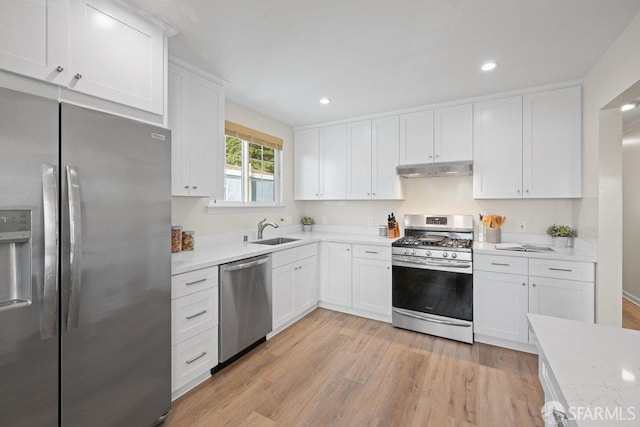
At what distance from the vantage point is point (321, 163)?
405cm

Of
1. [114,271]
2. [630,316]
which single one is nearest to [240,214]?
[114,271]

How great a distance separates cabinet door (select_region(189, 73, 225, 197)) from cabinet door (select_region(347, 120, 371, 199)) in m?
1.78

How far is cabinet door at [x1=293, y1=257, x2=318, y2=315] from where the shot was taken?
10.6 ft

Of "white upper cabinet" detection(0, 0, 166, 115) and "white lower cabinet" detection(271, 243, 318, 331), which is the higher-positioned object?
"white upper cabinet" detection(0, 0, 166, 115)

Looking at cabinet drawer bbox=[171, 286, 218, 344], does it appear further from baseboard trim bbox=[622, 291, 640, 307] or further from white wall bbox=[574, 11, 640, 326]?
baseboard trim bbox=[622, 291, 640, 307]

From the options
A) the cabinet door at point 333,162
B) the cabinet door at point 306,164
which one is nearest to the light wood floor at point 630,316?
the cabinet door at point 333,162

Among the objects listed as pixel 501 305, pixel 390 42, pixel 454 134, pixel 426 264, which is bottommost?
pixel 501 305

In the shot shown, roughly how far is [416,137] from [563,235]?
180 centimetres

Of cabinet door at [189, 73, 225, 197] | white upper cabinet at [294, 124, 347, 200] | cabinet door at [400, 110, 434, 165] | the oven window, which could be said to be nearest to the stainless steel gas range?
the oven window

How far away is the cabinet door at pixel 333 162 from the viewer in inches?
153

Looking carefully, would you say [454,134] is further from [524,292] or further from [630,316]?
[630,316]

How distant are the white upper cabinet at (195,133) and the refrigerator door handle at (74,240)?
96 centimetres

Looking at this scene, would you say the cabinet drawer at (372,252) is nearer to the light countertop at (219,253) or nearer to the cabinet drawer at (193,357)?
the light countertop at (219,253)

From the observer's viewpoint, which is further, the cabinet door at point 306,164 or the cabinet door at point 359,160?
the cabinet door at point 306,164
